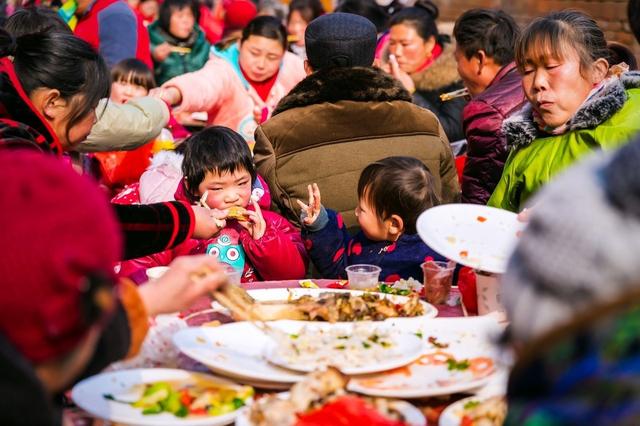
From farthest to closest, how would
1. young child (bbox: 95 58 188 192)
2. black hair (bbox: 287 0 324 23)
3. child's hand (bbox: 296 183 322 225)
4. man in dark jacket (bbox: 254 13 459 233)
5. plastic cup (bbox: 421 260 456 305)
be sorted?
black hair (bbox: 287 0 324 23) < young child (bbox: 95 58 188 192) < man in dark jacket (bbox: 254 13 459 233) < child's hand (bbox: 296 183 322 225) < plastic cup (bbox: 421 260 456 305)

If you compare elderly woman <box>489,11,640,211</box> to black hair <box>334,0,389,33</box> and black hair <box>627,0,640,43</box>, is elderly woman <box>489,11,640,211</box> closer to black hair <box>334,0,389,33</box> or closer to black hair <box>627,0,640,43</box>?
black hair <box>627,0,640,43</box>

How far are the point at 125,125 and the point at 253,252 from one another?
1406 mm

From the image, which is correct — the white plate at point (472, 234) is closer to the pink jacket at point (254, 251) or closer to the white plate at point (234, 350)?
the white plate at point (234, 350)

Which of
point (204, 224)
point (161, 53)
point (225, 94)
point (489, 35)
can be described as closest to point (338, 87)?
point (204, 224)

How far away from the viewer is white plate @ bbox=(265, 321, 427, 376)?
2344 mm

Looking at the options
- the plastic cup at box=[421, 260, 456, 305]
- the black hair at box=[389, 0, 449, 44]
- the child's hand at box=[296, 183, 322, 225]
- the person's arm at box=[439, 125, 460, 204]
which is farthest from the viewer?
the black hair at box=[389, 0, 449, 44]

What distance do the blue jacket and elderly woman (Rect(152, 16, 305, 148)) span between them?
2.32m

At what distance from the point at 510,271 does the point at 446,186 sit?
353cm

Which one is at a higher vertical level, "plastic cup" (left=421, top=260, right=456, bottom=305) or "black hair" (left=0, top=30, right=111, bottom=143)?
"black hair" (left=0, top=30, right=111, bottom=143)

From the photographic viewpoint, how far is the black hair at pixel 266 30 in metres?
6.77

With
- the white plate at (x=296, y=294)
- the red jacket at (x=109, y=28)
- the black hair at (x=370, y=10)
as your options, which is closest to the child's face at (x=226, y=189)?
the white plate at (x=296, y=294)

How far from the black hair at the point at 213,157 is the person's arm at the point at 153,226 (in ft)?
2.55

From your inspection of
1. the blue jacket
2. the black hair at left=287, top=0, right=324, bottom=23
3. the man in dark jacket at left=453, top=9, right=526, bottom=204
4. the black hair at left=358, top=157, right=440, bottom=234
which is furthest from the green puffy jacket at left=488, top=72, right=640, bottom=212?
the black hair at left=287, top=0, right=324, bottom=23

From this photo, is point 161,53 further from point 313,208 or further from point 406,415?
point 406,415
